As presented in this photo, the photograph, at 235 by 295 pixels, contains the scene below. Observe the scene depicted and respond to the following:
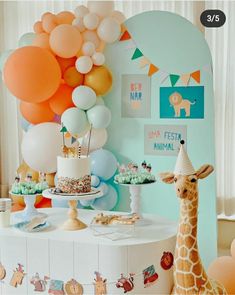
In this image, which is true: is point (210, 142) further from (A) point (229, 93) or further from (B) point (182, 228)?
(B) point (182, 228)

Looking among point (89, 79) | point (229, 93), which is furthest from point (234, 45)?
point (89, 79)

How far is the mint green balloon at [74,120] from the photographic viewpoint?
10.2 feet

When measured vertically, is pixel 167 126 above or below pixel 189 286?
above

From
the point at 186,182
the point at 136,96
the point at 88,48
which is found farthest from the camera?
the point at 136,96

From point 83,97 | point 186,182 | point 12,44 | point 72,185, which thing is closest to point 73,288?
point 72,185

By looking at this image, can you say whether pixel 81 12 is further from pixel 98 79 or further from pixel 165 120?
pixel 165 120

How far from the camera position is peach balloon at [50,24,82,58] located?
3098 mm

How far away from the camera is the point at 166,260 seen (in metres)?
2.30

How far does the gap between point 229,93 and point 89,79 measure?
1234 mm

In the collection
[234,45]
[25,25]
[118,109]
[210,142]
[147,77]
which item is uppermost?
[25,25]

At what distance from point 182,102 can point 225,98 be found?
2.32ft

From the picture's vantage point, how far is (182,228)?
208 cm

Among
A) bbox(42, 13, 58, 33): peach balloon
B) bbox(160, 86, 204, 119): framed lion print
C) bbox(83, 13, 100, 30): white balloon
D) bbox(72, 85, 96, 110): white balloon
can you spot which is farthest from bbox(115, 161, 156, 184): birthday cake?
bbox(42, 13, 58, 33): peach balloon

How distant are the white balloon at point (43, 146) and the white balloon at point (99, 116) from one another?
247 mm
